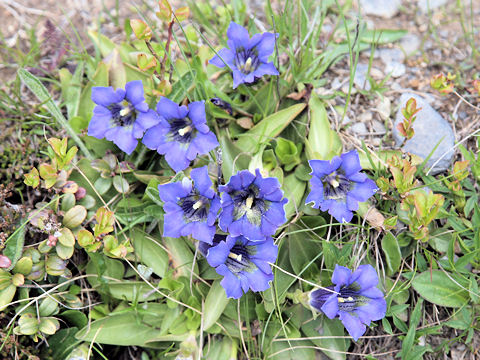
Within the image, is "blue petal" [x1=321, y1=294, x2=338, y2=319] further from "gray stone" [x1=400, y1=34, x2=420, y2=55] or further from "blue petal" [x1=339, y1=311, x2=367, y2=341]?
"gray stone" [x1=400, y1=34, x2=420, y2=55]

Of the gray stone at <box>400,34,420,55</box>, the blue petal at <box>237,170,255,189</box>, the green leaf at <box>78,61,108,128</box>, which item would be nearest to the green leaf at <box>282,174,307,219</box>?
the blue petal at <box>237,170,255,189</box>

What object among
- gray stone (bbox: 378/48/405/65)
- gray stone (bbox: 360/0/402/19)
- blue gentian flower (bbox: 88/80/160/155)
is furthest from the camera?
gray stone (bbox: 360/0/402/19)

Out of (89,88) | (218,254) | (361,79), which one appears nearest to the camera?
(218,254)

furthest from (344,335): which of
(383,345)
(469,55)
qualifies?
(469,55)

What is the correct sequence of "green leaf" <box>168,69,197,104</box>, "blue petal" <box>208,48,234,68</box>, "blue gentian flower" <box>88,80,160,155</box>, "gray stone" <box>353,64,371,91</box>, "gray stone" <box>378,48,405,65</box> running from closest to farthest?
"blue gentian flower" <box>88,80,160,155</box> → "blue petal" <box>208,48,234,68</box> → "green leaf" <box>168,69,197,104</box> → "gray stone" <box>353,64,371,91</box> → "gray stone" <box>378,48,405,65</box>

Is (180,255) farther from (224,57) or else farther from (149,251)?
(224,57)

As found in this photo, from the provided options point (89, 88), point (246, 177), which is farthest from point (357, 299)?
point (89, 88)

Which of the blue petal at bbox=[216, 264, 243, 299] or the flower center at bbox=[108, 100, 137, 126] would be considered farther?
the flower center at bbox=[108, 100, 137, 126]
